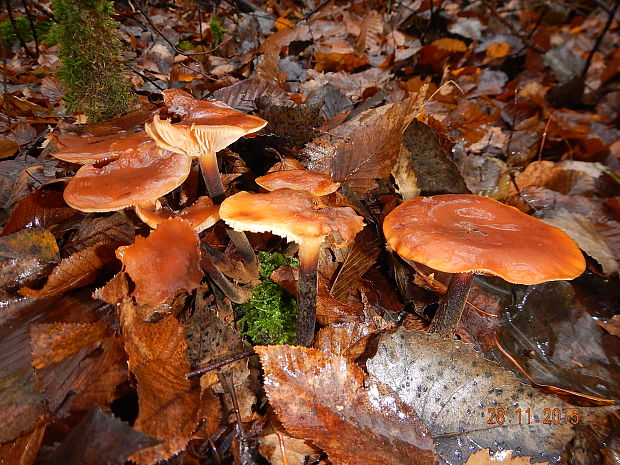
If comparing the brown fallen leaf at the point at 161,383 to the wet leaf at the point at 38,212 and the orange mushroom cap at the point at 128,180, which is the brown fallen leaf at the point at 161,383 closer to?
the orange mushroom cap at the point at 128,180

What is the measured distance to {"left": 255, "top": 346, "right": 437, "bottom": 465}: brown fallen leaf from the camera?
1.68 meters

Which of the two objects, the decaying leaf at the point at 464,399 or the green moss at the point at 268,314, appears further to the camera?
the green moss at the point at 268,314

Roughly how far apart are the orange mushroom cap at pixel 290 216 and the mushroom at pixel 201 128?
33cm

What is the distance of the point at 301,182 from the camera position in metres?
1.95

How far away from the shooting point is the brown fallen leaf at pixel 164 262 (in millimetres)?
1719

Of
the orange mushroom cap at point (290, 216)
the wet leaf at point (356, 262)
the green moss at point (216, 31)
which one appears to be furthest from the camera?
the green moss at point (216, 31)

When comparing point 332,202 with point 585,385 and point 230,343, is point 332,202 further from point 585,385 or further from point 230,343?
point 585,385

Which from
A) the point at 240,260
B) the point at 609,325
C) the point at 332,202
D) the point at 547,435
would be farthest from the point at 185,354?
the point at 609,325

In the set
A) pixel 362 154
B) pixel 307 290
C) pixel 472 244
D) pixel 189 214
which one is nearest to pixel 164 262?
pixel 189 214

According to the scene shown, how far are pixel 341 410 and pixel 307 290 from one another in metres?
0.57

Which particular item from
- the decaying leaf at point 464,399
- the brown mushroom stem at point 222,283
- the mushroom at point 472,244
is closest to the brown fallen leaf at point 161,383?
the brown mushroom stem at point 222,283

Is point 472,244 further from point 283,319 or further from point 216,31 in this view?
point 216,31

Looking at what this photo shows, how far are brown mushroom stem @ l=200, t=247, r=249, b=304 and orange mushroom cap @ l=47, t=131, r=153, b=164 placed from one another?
0.66 metres

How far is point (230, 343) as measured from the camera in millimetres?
1889
